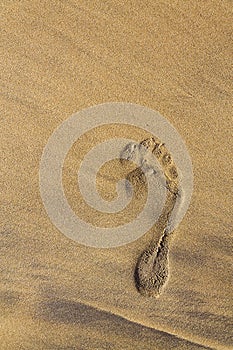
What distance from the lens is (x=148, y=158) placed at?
1.98 m

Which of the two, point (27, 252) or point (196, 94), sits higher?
point (196, 94)

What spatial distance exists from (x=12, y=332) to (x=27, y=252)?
390 mm

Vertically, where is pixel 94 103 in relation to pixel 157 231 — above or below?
above

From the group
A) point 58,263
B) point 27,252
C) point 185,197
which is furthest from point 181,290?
point 27,252

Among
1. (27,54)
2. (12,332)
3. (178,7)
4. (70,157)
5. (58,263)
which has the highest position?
(27,54)

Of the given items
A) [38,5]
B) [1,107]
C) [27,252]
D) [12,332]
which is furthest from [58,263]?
[38,5]

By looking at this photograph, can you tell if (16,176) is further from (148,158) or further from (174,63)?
(174,63)

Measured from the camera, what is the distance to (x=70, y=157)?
6.50ft

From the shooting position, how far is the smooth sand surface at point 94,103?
6.45ft

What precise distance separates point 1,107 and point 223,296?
4.52 ft

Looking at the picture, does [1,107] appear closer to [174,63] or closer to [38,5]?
[38,5]

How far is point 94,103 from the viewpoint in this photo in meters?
1.98

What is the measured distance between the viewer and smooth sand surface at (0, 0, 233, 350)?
6.45 feet

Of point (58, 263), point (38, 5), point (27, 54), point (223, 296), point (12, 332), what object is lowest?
point (223, 296)
